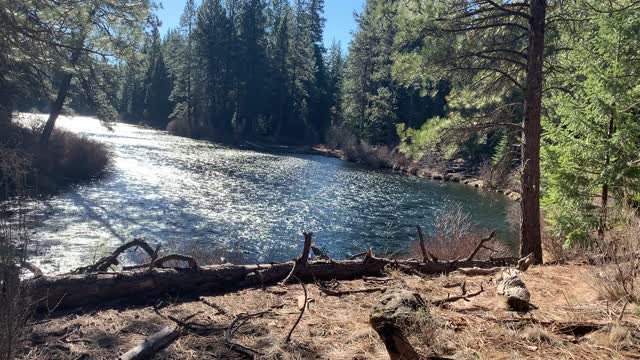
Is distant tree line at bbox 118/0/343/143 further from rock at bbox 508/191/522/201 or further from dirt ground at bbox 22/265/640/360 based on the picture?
dirt ground at bbox 22/265/640/360

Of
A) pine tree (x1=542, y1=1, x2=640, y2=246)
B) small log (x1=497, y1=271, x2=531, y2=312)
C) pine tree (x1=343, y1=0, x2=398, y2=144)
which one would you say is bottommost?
small log (x1=497, y1=271, x2=531, y2=312)

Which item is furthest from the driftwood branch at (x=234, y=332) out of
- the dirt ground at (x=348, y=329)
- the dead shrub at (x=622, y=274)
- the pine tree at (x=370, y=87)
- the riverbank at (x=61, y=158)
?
the pine tree at (x=370, y=87)

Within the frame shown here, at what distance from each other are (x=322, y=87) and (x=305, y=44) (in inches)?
277

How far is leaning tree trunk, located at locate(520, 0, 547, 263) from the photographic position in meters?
7.20

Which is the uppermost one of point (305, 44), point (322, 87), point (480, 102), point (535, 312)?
point (305, 44)

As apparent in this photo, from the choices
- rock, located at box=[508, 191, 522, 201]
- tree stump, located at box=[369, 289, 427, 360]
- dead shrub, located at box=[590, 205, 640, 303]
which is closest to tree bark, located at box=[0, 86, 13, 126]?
tree stump, located at box=[369, 289, 427, 360]

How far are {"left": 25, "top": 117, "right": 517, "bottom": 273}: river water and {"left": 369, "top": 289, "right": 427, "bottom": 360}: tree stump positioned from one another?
18.9 feet

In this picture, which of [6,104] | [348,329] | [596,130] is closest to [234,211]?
[6,104]

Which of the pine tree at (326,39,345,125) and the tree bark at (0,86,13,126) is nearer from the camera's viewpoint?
the tree bark at (0,86,13,126)

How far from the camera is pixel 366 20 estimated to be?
49.0 metres

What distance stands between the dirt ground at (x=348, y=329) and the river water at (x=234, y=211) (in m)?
3.46

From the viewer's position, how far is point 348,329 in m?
4.05

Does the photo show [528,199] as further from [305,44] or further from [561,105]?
[305,44]

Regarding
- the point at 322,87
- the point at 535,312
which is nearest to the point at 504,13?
the point at 535,312
